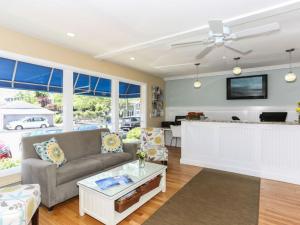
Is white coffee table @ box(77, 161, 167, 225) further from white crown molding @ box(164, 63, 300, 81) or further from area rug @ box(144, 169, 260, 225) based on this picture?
white crown molding @ box(164, 63, 300, 81)

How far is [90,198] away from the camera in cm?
230

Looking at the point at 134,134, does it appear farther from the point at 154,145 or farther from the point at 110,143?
the point at 110,143

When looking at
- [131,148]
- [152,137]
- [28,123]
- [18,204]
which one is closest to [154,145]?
[152,137]

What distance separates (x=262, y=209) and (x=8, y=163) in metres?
4.06

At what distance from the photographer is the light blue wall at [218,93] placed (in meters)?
5.12

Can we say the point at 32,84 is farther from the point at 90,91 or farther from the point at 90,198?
the point at 90,198

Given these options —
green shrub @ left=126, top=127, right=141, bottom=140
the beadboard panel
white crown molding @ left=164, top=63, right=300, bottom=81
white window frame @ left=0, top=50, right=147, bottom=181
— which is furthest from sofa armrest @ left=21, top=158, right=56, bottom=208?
white crown molding @ left=164, top=63, right=300, bottom=81

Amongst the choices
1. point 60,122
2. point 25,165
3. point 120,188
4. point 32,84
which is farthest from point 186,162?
point 32,84

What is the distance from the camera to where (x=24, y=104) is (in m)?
3.34

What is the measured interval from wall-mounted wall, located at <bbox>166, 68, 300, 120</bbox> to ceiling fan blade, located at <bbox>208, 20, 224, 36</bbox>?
3.93 metres

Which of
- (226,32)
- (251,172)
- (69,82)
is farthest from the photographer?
(69,82)

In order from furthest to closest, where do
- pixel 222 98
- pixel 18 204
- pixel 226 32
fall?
1. pixel 222 98
2. pixel 226 32
3. pixel 18 204

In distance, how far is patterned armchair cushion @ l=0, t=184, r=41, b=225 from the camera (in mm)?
1563

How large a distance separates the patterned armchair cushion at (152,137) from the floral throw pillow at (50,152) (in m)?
1.97
